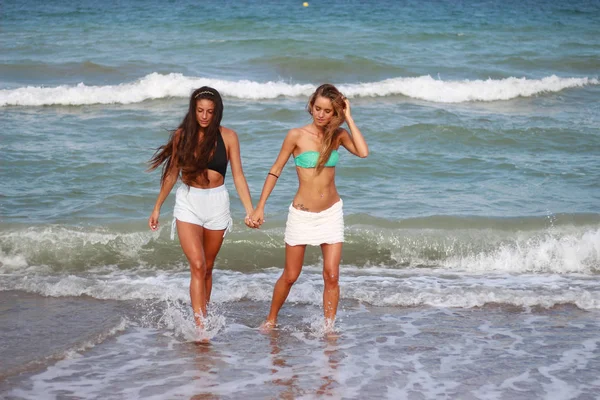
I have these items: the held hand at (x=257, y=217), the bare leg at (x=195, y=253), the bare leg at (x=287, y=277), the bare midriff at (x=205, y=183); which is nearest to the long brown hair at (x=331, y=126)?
the held hand at (x=257, y=217)

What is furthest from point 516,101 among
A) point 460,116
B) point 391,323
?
point 391,323

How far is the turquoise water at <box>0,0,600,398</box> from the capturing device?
781 centimetres

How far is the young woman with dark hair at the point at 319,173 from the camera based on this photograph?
21.1ft

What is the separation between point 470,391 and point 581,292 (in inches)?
109

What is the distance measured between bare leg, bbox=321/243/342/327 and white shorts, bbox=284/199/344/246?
3.2 inches

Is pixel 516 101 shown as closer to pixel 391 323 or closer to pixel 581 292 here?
pixel 581 292

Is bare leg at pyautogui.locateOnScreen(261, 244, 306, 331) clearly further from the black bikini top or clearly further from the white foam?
the white foam

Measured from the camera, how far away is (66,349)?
6379 mm

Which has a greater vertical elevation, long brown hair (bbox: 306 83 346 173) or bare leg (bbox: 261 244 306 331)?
long brown hair (bbox: 306 83 346 173)

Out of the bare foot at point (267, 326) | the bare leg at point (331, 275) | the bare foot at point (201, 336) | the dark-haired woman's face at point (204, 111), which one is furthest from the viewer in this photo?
the bare foot at point (267, 326)

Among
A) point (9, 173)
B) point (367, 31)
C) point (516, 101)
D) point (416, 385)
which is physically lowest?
point (416, 385)

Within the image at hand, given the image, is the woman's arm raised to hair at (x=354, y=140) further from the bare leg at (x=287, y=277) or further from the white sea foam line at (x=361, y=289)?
the white sea foam line at (x=361, y=289)

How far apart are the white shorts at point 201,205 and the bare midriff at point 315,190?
617 mm

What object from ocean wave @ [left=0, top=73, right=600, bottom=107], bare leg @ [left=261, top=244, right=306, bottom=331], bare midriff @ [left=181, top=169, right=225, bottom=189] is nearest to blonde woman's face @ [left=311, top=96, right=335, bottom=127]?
bare midriff @ [left=181, top=169, right=225, bottom=189]
